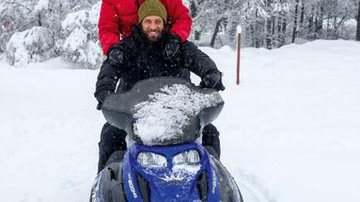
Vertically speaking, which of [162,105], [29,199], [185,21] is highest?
[185,21]

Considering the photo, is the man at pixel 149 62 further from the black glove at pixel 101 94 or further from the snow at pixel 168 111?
the snow at pixel 168 111

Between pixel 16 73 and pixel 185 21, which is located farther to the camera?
pixel 16 73

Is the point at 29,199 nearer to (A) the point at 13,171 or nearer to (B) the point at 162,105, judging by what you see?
(A) the point at 13,171

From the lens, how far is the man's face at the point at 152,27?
3.48 meters

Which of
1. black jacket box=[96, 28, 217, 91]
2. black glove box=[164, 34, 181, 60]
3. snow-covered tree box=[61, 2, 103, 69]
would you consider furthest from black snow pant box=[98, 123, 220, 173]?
snow-covered tree box=[61, 2, 103, 69]

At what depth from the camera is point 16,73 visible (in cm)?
1145

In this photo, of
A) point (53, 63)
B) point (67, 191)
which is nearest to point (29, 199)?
point (67, 191)

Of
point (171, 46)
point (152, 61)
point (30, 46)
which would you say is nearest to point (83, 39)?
point (30, 46)

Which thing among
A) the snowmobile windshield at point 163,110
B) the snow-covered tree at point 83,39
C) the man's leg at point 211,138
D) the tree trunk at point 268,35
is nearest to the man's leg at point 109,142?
the man's leg at point 211,138

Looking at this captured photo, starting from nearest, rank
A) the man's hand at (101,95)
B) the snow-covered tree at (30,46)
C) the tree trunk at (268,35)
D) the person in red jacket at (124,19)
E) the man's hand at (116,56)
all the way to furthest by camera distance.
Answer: the man's hand at (101,95) < the man's hand at (116,56) < the person in red jacket at (124,19) < the snow-covered tree at (30,46) < the tree trunk at (268,35)

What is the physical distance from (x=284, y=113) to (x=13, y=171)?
441 cm

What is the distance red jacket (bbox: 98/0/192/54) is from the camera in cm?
415

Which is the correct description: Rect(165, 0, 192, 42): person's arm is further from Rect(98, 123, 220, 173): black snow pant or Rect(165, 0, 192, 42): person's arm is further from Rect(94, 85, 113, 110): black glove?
Rect(94, 85, 113, 110): black glove

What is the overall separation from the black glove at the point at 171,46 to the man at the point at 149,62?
24mm
